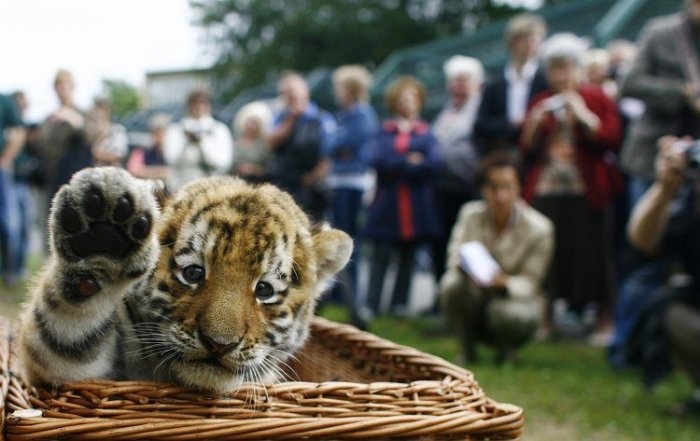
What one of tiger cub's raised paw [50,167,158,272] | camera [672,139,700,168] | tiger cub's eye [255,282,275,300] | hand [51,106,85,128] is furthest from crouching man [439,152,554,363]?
hand [51,106,85,128]

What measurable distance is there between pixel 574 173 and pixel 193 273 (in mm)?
4296

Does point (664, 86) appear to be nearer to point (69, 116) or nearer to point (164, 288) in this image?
point (164, 288)

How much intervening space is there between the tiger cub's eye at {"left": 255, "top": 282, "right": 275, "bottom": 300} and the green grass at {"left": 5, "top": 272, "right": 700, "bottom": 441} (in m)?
2.14

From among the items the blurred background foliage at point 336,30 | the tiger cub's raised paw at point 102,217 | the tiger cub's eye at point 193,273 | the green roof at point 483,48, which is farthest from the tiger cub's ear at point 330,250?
the blurred background foliage at point 336,30

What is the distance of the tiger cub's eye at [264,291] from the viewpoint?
2.06m

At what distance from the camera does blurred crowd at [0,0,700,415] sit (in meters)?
4.46

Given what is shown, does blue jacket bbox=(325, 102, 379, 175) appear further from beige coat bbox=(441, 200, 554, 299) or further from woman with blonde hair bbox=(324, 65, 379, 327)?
beige coat bbox=(441, 200, 554, 299)

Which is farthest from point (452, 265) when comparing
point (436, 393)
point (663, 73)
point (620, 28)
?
point (620, 28)

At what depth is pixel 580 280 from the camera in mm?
5984

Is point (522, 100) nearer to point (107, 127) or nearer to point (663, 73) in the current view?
point (663, 73)

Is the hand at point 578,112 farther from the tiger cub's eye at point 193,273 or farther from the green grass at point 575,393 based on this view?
the tiger cub's eye at point 193,273

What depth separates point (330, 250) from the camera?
240 centimetres

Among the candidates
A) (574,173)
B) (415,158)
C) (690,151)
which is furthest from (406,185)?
(690,151)

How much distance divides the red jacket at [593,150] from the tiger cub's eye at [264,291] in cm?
398
